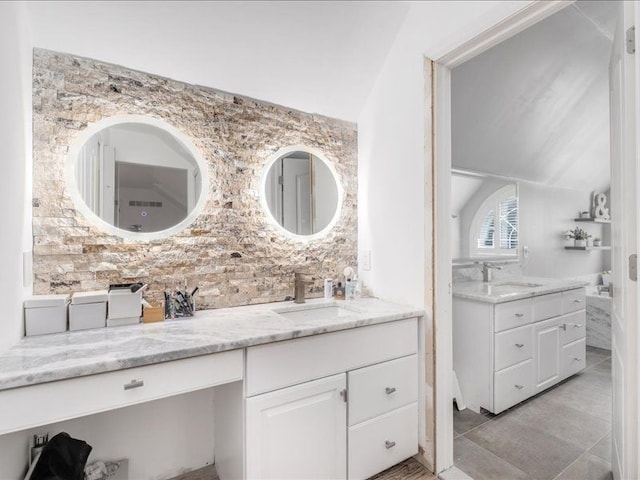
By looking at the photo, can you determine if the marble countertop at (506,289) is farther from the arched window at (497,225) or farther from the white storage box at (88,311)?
the white storage box at (88,311)

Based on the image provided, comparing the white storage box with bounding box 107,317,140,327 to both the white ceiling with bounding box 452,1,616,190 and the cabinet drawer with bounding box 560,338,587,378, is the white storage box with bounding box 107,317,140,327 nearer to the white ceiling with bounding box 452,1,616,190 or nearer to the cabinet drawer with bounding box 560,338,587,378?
the white ceiling with bounding box 452,1,616,190

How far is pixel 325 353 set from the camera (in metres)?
1.47

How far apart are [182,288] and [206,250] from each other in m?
0.25

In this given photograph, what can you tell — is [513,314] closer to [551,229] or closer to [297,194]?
[297,194]

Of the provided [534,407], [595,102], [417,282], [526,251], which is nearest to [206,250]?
[417,282]

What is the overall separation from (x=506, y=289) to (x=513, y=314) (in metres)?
0.34

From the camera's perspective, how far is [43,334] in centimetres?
134

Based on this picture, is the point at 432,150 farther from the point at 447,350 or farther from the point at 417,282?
the point at 447,350

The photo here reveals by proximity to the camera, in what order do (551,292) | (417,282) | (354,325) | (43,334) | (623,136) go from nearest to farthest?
1. (623,136)
2. (43,334)
3. (354,325)
4. (417,282)
5. (551,292)

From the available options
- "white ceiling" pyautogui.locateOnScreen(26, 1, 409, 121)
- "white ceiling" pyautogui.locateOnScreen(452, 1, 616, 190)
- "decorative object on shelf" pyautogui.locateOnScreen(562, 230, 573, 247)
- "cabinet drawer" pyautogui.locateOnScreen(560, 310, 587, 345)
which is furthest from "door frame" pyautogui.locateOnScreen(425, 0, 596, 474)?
"decorative object on shelf" pyautogui.locateOnScreen(562, 230, 573, 247)

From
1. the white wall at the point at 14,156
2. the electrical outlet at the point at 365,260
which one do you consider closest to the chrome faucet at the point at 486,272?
the electrical outlet at the point at 365,260

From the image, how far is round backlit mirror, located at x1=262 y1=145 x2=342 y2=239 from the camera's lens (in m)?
2.07

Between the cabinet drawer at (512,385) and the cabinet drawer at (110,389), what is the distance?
1.84m

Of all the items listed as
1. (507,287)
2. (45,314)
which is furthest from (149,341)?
(507,287)
